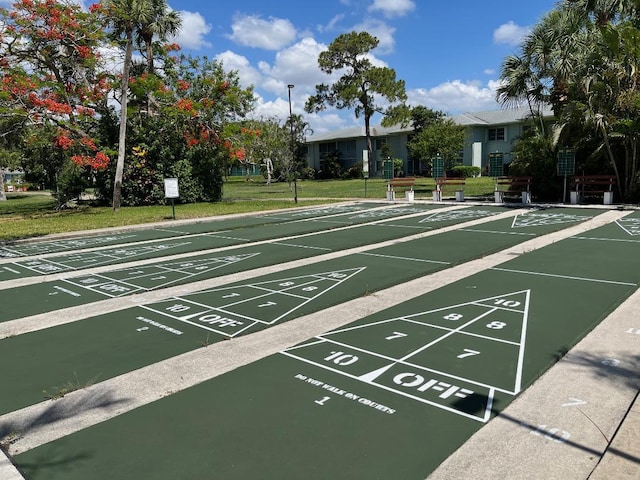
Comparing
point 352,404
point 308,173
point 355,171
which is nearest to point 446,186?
point 352,404

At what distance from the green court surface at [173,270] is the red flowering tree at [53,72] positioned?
11229 mm

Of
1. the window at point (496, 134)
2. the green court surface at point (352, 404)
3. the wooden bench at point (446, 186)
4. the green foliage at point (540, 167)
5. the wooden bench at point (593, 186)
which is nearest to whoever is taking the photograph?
the green court surface at point (352, 404)

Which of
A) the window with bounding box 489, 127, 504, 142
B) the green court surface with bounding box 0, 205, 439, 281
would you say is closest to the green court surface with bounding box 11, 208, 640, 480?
the green court surface with bounding box 0, 205, 439, 281

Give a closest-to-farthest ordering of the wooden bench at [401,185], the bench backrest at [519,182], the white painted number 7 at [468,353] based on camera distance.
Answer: the white painted number 7 at [468,353], the bench backrest at [519,182], the wooden bench at [401,185]

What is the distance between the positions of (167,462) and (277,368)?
171cm

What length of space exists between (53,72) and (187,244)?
14.9 m

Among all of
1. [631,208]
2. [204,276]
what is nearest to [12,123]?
[204,276]

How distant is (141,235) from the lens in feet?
50.1

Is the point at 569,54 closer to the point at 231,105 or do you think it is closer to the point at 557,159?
the point at 557,159

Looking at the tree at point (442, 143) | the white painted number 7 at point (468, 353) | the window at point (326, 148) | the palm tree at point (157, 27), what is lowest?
the white painted number 7 at point (468, 353)

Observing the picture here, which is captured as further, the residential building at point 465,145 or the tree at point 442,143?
the residential building at point 465,145

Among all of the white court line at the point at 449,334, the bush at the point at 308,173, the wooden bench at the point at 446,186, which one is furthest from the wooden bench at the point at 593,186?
the bush at the point at 308,173

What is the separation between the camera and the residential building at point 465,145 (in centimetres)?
4675

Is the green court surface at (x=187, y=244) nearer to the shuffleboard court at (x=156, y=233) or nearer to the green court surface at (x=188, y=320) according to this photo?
the shuffleboard court at (x=156, y=233)
